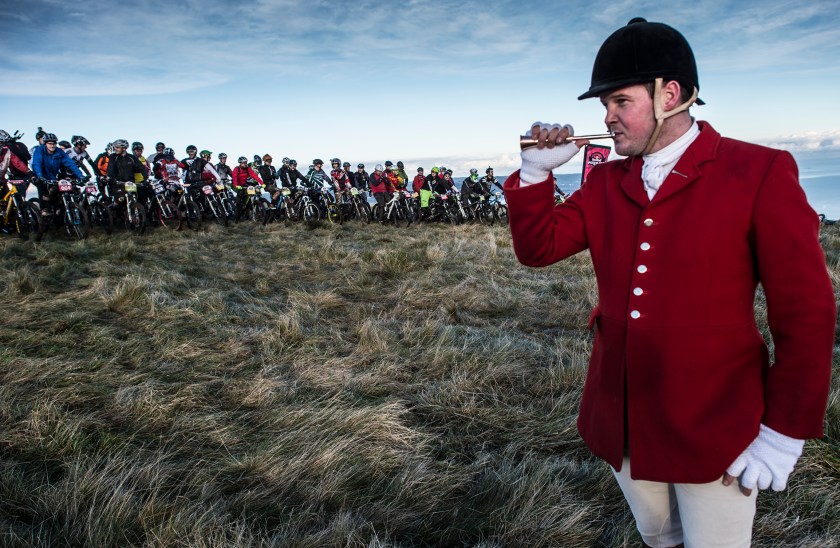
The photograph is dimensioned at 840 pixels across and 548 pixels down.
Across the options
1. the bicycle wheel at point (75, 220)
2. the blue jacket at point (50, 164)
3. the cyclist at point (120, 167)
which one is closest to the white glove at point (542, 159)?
the bicycle wheel at point (75, 220)

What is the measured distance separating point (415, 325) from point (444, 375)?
138 centimetres

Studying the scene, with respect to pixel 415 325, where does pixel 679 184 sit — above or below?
above

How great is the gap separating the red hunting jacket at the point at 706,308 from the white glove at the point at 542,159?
0.09ft

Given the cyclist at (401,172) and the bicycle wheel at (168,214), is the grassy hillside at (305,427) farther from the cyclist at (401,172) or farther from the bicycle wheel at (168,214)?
the cyclist at (401,172)

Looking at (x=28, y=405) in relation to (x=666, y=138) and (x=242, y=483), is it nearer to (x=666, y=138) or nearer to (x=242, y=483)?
(x=242, y=483)

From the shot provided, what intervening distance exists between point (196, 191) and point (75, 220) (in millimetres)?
4057

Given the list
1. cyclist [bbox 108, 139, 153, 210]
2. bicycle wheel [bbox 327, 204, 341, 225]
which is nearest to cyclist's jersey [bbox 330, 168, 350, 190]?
bicycle wheel [bbox 327, 204, 341, 225]

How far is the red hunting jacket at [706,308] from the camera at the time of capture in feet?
3.74

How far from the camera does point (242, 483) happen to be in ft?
8.02

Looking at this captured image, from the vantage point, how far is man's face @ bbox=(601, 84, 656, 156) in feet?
4.23

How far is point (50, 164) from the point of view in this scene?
10.4 m

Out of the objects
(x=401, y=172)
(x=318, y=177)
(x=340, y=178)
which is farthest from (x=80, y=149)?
(x=401, y=172)

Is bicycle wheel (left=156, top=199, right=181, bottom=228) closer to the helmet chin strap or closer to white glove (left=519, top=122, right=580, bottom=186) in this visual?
white glove (left=519, top=122, right=580, bottom=186)

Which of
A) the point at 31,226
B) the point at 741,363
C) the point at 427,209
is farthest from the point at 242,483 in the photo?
the point at 427,209
